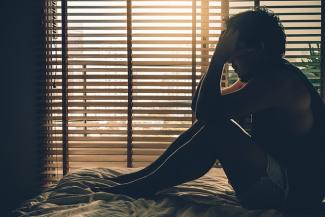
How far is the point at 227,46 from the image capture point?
168cm

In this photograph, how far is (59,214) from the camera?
133cm

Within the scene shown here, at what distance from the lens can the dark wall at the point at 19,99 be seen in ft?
9.37

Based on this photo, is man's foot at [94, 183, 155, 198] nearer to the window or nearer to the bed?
the bed

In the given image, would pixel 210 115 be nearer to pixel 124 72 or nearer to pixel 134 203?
pixel 134 203

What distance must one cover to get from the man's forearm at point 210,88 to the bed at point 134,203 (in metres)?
0.36

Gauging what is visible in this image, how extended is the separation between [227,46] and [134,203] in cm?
78

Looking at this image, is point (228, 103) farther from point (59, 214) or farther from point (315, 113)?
point (59, 214)

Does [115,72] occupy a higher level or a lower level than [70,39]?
lower

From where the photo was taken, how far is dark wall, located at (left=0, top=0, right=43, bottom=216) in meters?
2.86

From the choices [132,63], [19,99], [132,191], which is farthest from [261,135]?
[19,99]

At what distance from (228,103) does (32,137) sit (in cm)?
199

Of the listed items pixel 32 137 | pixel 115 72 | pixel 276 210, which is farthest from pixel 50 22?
pixel 276 210

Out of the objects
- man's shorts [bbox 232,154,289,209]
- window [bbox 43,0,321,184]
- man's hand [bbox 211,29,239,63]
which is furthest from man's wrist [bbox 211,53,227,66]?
window [bbox 43,0,321,184]

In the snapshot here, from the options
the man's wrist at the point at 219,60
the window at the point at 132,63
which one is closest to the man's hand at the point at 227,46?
the man's wrist at the point at 219,60
